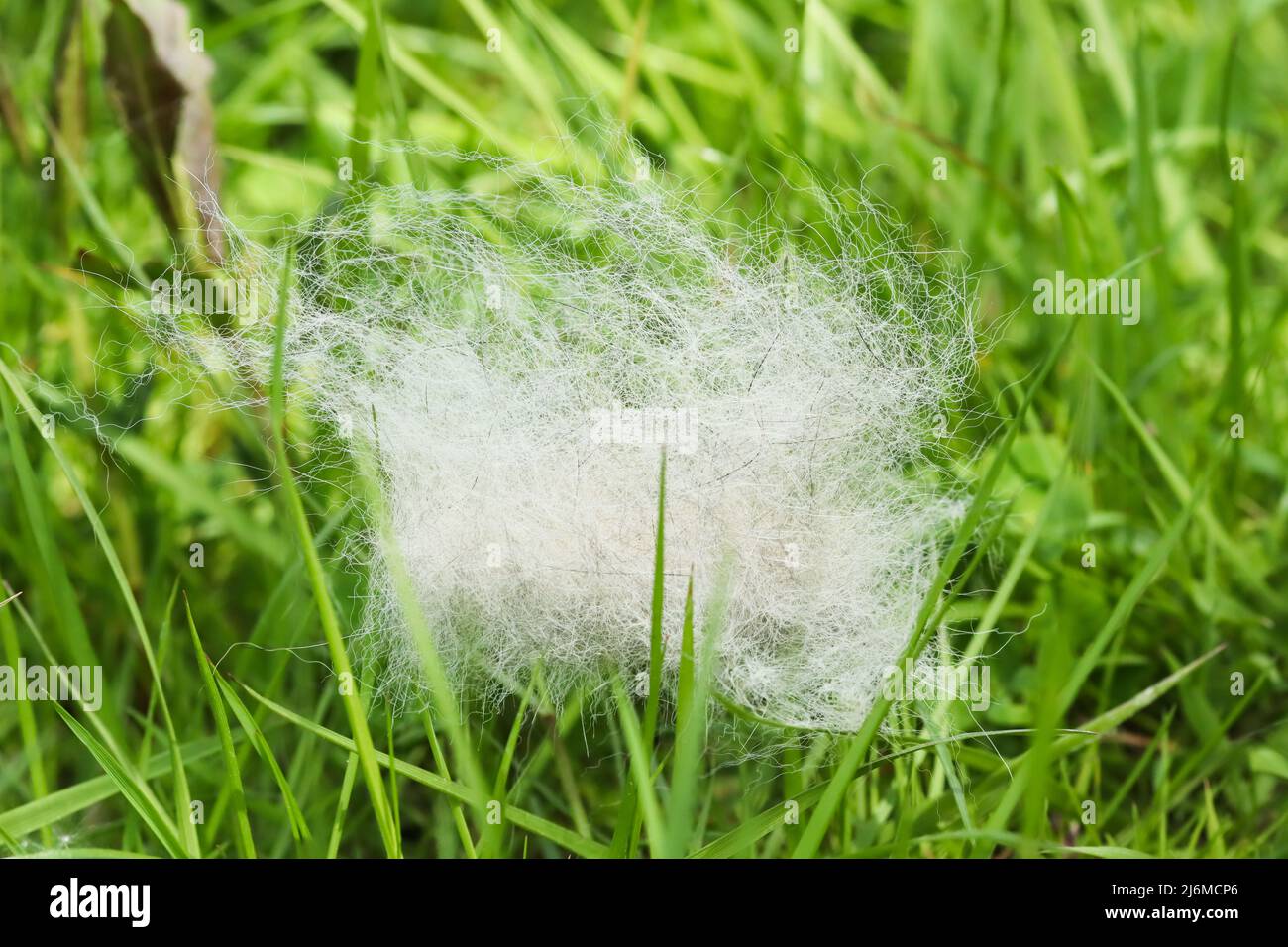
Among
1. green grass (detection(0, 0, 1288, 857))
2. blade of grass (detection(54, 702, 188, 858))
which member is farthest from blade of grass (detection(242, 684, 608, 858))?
blade of grass (detection(54, 702, 188, 858))

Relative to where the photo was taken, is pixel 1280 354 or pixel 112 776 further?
pixel 1280 354

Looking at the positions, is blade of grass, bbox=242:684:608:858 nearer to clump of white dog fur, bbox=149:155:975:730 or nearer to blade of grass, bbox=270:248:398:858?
blade of grass, bbox=270:248:398:858

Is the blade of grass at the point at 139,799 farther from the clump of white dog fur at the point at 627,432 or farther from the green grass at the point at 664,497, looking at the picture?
the clump of white dog fur at the point at 627,432

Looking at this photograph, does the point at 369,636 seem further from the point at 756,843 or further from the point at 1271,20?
the point at 1271,20

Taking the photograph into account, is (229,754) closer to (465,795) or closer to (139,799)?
(139,799)

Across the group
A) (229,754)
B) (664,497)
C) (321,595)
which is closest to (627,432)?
(664,497)

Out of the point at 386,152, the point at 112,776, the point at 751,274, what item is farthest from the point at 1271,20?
the point at 112,776

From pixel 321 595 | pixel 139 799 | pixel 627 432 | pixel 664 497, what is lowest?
pixel 139 799
